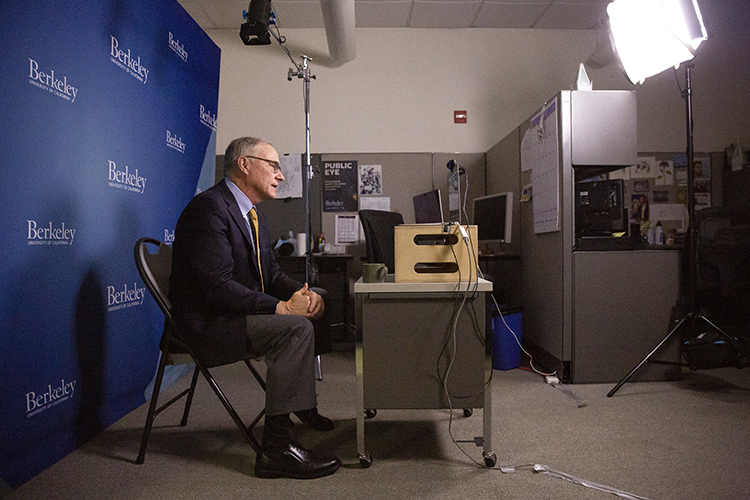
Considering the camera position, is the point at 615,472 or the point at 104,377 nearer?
the point at 615,472

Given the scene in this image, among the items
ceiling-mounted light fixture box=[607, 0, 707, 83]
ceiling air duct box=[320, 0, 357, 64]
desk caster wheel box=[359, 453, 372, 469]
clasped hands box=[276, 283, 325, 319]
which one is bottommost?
desk caster wheel box=[359, 453, 372, 469]

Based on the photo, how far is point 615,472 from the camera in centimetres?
148

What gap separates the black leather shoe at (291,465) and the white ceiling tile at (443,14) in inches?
140

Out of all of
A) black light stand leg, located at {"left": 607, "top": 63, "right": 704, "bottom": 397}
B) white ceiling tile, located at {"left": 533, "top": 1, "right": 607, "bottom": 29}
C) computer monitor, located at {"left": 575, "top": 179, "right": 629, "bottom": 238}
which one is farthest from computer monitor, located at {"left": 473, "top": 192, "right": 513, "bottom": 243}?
white ceiling tile, located at {"left": 533, "top": 1, "right": 607, "bottom": 29}

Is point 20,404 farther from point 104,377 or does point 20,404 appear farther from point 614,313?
point 614,313

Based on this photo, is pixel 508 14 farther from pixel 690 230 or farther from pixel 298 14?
pixel 690 230

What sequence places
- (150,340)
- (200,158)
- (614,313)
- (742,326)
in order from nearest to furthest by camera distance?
(150,340), (614,313), (200,158), (742,326)

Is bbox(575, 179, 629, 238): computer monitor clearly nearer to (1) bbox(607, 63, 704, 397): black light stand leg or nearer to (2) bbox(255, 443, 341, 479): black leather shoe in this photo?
(1) bbox(607, 63, 704, 397): black light stand leg

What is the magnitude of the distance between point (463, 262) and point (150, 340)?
1736 millimetres

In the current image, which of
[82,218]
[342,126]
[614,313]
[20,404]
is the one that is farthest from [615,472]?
[342,126]

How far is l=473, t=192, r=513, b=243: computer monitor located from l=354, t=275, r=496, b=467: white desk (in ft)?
4.86

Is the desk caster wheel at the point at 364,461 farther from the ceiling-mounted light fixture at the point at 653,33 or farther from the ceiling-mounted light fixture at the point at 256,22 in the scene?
the ceiling-mounted light fixture at the point at 653,33

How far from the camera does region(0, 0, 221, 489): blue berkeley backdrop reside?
144cm

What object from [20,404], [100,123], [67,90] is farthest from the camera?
[100,123]
